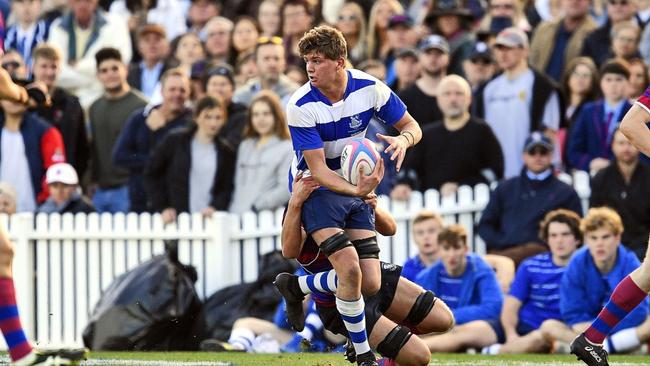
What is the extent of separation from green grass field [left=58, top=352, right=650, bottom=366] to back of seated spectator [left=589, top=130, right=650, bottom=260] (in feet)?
5.48

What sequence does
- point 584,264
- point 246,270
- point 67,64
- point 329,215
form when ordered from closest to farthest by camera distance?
point 329,215 → point 584,264 → point 246,270 → point 67,64

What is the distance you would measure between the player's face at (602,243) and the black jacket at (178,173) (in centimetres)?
393

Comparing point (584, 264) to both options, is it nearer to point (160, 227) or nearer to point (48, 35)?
point (160, 227)

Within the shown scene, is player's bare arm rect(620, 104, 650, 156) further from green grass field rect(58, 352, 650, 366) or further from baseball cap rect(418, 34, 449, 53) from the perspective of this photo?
baseball cap rect(418, 34, 449, 53)

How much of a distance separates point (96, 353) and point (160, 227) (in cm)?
219

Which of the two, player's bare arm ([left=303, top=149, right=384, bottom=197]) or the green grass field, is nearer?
player's bare arm ([left=303, top=149, right=384, bottom=197])

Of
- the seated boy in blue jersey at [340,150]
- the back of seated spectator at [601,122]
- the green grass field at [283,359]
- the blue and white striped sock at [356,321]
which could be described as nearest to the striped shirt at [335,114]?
the seated boy in blue jersey at [340,150]

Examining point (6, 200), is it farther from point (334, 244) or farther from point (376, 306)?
point (334, 244)

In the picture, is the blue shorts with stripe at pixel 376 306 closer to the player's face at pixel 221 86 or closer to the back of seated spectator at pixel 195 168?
the back of seated spectator at pixel 195 168

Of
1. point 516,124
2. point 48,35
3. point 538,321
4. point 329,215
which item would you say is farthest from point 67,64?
point 329,215

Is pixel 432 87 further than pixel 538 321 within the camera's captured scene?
Yes

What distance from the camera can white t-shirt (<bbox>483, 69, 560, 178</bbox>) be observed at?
588 inches

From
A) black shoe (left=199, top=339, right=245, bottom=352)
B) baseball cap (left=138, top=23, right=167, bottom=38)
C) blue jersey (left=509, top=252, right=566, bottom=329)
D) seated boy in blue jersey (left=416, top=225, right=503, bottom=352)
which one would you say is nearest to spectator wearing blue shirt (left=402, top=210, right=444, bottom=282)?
seated boy in blue jersey (left=416, top=225, right=503, bottom=352)

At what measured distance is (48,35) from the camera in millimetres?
18266
